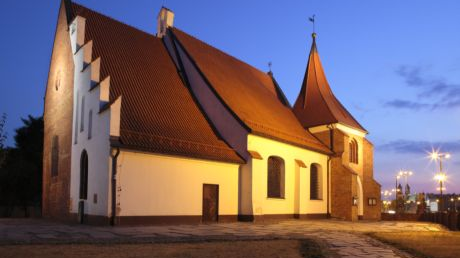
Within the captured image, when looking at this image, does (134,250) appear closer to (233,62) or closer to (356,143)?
(233,62)

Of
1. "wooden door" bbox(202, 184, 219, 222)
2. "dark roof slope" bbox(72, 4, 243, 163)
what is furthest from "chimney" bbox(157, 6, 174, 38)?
"wooden door" bbox(202, 184, 219, 222)

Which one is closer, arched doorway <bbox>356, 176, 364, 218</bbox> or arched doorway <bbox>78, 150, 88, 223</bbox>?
arched doorway <bbox>78, 150, 88, 223</bbox>

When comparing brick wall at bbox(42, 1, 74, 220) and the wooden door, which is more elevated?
brick wall at bbox(42, 1, 74, 220)

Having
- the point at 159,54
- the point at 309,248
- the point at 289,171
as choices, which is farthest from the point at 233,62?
the point at 309,248

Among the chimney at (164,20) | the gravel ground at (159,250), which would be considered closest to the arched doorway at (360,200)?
the chimney at (164,20)

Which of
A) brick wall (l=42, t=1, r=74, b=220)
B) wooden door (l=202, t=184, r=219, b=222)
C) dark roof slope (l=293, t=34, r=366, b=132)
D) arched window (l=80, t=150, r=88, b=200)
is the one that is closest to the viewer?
arched window (l=80, t=150, r=88, b=200)

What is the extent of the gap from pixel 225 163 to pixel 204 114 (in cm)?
331

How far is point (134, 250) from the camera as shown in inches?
393

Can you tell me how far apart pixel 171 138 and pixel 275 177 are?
766cm

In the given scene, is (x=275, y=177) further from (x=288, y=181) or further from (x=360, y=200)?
(x=360, y=200)

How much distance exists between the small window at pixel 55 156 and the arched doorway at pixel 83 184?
13.7ft

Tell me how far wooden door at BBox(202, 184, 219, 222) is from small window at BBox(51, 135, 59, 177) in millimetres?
7977

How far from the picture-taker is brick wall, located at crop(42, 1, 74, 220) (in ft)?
71.5

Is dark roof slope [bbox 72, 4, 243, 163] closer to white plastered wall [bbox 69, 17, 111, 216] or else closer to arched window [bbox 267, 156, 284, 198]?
white plastered wall [bbox 69, 17, 111, 216]
